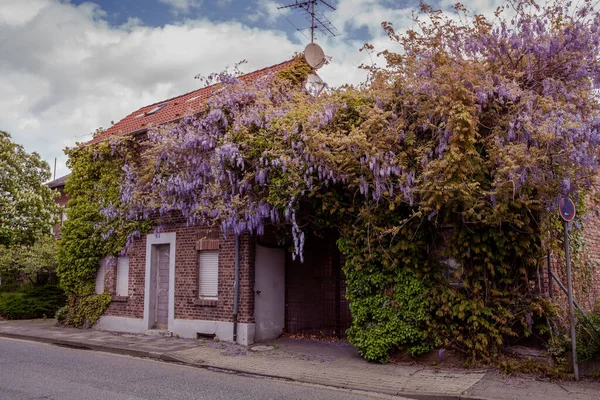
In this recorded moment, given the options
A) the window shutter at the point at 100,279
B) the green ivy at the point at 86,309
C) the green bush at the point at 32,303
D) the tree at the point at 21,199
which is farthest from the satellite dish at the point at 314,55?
the tree at the point at 21,199

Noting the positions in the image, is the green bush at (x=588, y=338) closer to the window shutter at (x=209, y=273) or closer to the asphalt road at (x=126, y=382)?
the asphalt road at (x=126, y=382)

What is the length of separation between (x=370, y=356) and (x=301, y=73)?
26.7 feet

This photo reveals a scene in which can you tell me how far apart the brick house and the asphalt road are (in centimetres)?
266

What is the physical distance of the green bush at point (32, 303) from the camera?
1955 cm

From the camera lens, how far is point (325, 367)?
9883 millimetres

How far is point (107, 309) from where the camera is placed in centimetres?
1555

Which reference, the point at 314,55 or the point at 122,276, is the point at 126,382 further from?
the point at 314,55

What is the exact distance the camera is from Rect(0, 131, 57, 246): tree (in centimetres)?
2341

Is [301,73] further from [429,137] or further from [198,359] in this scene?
[198,359]

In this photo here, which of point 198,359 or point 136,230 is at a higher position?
point 136,230

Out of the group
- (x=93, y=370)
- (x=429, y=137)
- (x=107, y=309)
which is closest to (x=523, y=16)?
(x=429, y=137)

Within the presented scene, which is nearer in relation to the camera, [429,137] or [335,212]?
[429,137]

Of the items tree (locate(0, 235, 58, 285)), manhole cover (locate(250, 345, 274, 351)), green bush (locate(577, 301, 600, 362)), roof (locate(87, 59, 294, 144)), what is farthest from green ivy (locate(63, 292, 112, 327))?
green bush (locate(577, 301, 600, 362))

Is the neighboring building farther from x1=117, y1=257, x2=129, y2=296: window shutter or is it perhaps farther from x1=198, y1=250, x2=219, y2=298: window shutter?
x1=198, y1=250, x2=219, y2=298: window shutter
